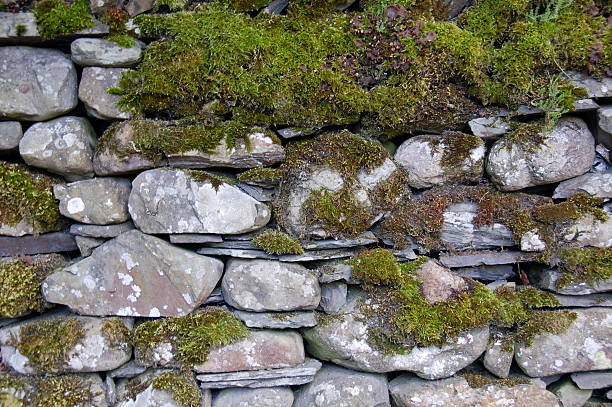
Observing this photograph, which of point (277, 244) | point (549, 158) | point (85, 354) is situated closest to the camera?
point (85, 354)

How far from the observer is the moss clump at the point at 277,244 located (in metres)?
3.14

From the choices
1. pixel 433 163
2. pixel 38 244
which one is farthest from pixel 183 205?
pixel 433 163

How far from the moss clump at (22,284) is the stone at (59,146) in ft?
2.31

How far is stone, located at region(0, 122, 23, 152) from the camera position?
3.11m

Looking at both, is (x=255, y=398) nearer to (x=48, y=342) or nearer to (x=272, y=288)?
(x=272, y=288)

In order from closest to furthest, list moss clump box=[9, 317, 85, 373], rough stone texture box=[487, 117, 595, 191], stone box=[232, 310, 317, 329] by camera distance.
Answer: moss clump box=[9, 317, 85, 373]
stone box=[232, 310, 317, 329]
rough stone texture box=[487, 117, 595, 191]

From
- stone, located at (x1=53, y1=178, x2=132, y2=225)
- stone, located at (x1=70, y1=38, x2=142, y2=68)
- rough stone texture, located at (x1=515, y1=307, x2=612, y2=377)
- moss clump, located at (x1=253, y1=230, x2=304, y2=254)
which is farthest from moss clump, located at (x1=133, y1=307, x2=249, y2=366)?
rough stone texture, located at (x1=515, y1=307, x2=612, y2=377)

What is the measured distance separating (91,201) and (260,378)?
175 cm

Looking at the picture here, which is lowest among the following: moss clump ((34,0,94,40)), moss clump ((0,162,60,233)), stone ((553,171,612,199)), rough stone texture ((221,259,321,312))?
rough stone texture ((221,259,321,312))

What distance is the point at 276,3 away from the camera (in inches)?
133

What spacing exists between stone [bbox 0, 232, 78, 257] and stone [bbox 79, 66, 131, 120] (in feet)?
3.17

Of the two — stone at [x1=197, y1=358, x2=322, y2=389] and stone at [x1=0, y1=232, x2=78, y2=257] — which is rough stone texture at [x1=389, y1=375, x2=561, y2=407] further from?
stone at [x1=0, y1=232, x2=78, y2=257]

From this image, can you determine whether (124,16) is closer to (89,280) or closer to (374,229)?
(89,280)

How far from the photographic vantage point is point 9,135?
3.12 meters
